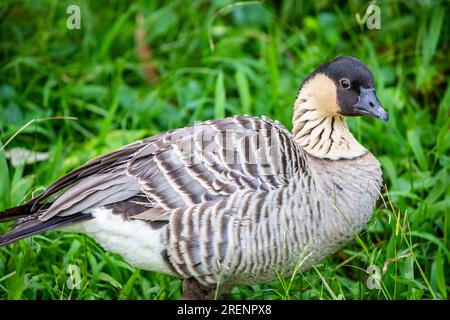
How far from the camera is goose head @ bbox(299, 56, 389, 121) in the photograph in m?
3.89

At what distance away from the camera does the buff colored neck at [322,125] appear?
397 cm

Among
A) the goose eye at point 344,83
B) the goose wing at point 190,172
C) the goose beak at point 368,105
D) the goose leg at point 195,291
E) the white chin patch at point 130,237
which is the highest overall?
the goose eye at point 344,83

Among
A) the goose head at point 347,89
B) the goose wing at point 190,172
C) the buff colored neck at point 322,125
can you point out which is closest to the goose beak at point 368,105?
the goose head at point 347,89

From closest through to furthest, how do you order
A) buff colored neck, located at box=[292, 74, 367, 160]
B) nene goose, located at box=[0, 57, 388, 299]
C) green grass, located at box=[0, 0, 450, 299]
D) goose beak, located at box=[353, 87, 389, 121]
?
nene goose, located at box=[0, 57, 388, 299] < goose beak, located at box=[353, 87, 389, 121] < buff colored neck, located at box=[292, 74, 367, 160] < green grass, located at box=[0, 0, 450, 299]

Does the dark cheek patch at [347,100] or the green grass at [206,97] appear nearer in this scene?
the dark cheek patch at [347,100]

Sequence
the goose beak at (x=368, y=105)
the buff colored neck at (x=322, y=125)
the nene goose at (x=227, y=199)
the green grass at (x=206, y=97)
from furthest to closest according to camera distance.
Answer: the green grass at (x=206, y=97), the buff colored neck at (x=322, y=125), the goose beak at (x=368, y=105), the nene goose at (x=227, y=199)

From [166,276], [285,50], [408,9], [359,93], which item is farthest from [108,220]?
[408,9]

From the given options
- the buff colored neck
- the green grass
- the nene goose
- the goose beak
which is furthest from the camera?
the green grass

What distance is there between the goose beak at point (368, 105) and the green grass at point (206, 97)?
2.07 feet

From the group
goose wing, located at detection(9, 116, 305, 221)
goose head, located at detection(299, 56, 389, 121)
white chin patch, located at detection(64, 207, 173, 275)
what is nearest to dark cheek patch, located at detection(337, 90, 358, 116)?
goose head, located at detection(299, 56, 389, 121)

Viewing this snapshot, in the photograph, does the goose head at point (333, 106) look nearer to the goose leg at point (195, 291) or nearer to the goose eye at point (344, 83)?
the goose eye at point (344, 83)

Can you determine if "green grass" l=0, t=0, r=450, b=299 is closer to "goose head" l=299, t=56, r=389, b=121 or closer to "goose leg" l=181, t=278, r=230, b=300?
"goose leg" l=181, t=278, r=230, b=300
